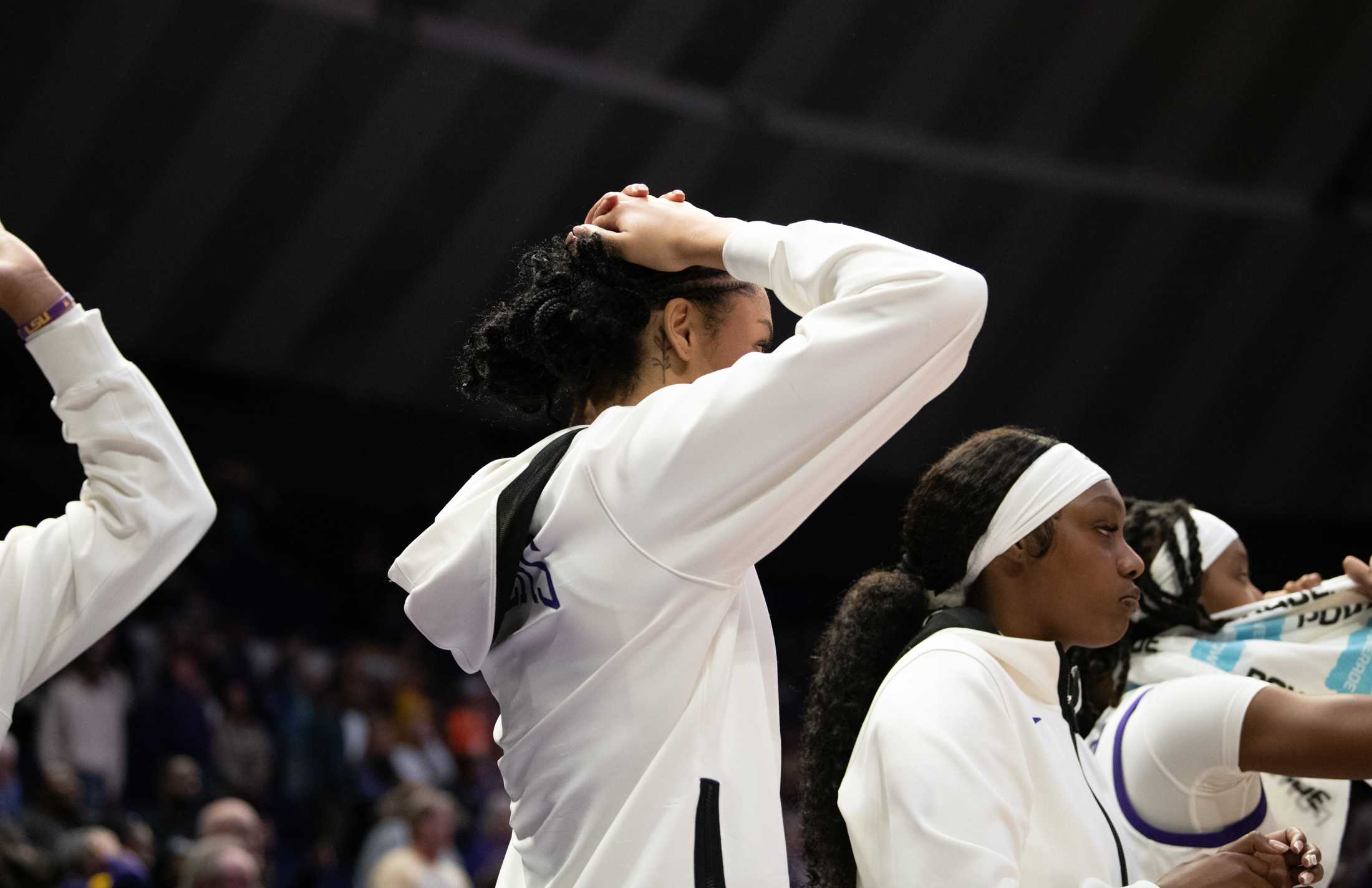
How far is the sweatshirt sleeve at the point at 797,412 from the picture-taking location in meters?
1.50

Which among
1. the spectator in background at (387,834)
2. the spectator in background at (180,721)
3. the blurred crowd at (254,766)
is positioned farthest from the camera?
the spectator in background at (180,721)

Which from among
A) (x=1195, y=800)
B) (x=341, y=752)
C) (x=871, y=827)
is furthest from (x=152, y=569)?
(x=341, y=752)

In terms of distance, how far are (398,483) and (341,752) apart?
3.11 metres

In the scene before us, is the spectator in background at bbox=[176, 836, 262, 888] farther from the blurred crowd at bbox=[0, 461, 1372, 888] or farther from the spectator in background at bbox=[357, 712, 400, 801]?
the spectator in background at bbox=[357, 712, 400, 801]

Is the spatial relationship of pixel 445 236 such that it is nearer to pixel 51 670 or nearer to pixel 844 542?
pixel 844 542

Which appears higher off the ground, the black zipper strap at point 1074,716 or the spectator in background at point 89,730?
the black zipper strap at point 1074,716

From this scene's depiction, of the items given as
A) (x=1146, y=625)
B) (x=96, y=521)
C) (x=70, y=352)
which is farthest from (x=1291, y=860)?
(x=70, y=352)

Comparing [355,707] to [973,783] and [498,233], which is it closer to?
[498,233]

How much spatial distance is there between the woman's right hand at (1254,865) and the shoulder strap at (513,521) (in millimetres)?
848

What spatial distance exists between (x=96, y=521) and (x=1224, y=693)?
59.7 inches

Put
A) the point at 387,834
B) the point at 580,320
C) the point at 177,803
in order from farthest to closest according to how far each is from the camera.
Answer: the point at 177,803 < the point at 387,834 < the point at 580,320

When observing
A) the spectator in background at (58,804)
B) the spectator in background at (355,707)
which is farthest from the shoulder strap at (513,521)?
the spectator in background at (355,707)

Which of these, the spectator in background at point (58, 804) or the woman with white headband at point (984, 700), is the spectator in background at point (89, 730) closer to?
the spectator in background at point (58, 804)

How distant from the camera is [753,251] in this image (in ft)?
5.28
